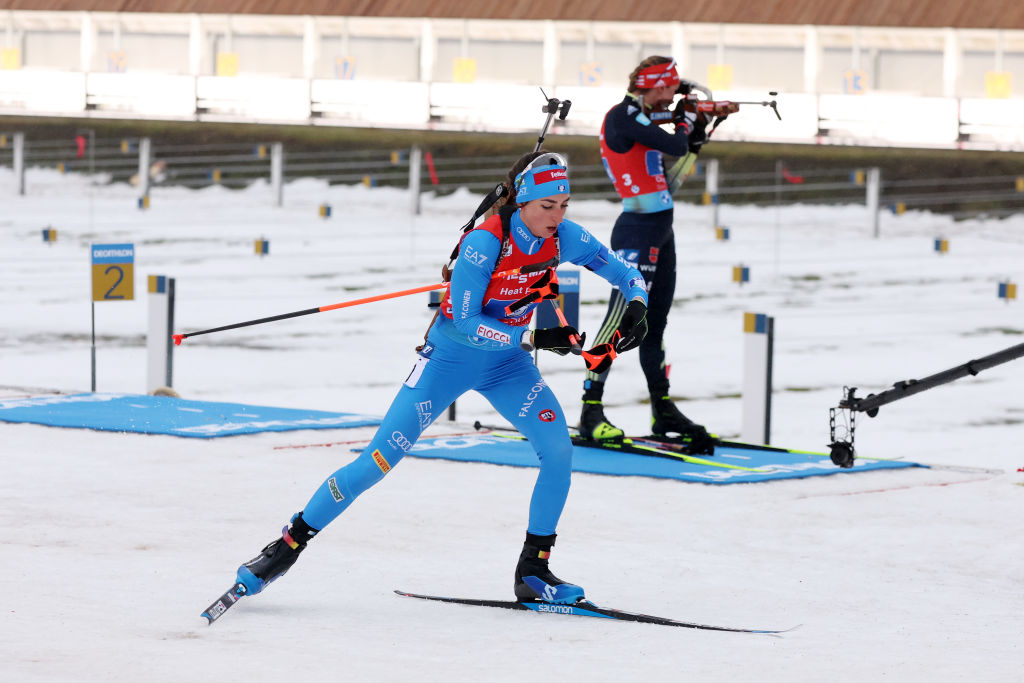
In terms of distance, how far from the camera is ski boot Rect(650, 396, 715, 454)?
9.05 m

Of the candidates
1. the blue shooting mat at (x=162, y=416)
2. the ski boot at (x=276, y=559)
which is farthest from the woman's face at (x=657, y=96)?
the ski boot at (x=276, y=559)

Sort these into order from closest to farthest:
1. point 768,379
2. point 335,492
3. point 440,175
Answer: point 335,492
point 768,379
point 440,175

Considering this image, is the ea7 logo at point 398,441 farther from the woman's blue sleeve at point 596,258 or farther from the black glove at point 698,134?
the black glove at point 698,134

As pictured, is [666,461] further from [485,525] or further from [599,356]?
[599,356]

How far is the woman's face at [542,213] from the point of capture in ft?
18.6

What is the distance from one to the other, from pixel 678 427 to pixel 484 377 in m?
3.58

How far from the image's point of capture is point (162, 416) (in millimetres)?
9898

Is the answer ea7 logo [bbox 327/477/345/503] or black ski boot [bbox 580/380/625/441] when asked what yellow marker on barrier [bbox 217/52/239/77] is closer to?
black ski boot [bbox 580/380/625/441]

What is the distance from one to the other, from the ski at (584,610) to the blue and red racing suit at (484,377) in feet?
0.89

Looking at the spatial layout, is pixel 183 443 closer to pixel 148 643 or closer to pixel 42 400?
pixel 42 400

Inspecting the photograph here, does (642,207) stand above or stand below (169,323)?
above

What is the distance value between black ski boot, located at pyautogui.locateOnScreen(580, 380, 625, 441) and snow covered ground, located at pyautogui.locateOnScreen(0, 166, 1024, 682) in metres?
0.76

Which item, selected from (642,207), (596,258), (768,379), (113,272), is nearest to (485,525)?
(596,258)

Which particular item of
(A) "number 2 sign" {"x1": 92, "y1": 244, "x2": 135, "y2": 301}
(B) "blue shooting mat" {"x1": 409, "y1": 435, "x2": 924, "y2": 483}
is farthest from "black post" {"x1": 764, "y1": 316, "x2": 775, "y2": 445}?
(A) "number 2 sign" {"x1": 92, "y1": 244, "x2": 135, "y2": 301}
